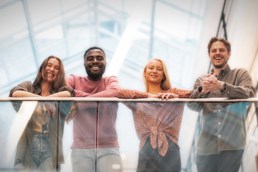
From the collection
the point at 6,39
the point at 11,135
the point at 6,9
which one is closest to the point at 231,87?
the point at 11,135

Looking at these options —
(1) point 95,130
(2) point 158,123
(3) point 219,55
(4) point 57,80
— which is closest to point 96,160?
(1) point 95,130

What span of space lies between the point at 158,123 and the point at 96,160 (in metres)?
0.53

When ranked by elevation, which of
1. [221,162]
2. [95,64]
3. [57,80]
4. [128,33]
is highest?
[128,33]

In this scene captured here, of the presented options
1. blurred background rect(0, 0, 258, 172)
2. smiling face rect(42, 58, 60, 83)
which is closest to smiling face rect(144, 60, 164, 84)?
smiling face rect(42, 58, 60, 83)

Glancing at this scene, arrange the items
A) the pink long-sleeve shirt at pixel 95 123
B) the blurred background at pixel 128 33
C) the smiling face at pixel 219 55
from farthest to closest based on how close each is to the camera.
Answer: the blurred background at pixel 128 33 → the smiling face at pixel 219 55 → the pink long-sleeve shirt at pixel 95 123

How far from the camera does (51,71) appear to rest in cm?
348

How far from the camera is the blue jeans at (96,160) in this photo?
2.94 meters

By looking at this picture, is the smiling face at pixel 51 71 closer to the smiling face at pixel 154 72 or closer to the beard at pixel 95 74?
the beard at pixel 95 74

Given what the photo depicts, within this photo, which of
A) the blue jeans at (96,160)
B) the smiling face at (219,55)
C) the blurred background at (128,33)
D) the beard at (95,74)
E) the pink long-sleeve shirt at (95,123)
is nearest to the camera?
the blue jeans at (96,160)

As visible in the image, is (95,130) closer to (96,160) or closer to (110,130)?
(110,130)

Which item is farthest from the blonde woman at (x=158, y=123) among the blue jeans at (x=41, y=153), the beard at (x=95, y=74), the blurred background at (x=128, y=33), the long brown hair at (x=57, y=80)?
the blurred background at (x=128, y=33)

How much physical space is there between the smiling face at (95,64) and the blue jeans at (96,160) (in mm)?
764

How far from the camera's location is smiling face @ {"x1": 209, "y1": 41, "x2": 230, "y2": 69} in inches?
134

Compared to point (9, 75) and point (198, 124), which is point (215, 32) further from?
point (9, 75)
